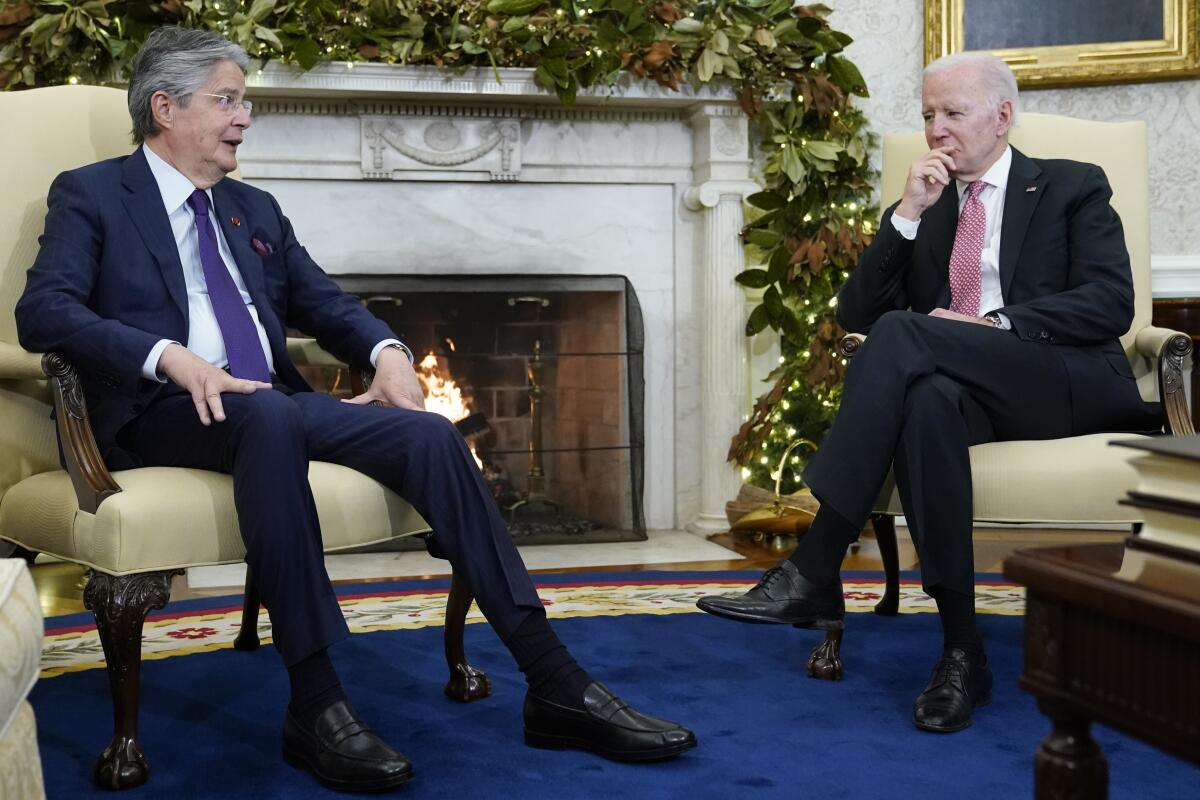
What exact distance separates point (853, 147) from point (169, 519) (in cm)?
276

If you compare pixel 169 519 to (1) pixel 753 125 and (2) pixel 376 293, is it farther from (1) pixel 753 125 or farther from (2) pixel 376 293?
(1) pixel 753 125

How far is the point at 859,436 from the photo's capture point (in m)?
2.18

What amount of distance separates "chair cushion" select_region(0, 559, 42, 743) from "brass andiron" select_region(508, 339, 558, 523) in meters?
2.80

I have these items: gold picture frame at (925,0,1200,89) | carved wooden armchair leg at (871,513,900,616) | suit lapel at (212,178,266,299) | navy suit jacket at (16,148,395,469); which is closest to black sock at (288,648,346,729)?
navy suit jacket at (16,148,395,469)

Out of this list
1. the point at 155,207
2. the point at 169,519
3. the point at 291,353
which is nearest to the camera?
the point at 169,519

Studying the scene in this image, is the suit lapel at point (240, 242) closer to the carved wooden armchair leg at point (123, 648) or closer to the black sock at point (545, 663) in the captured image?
the carved wooden armchair leg at point (123, 648)

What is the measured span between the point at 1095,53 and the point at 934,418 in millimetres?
2542

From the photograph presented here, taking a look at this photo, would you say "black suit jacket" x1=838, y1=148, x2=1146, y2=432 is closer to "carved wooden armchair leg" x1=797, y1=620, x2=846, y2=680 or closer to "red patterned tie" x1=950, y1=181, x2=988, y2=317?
"red patterned tie" x1=950, y1=181, x2=988, y2=317

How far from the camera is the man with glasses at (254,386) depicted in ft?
6.00

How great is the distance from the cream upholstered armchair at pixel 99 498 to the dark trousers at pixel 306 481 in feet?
0.19

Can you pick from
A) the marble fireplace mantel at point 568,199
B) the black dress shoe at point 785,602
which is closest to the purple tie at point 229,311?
the black dress shoe at point 785,602

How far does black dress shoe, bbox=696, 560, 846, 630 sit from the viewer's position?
220 cm

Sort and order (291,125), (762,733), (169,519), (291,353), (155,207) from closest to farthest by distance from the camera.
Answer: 1. (169,519)
2. (762,733)
3. (155,207)
4. (291,353)
5. (291,125)

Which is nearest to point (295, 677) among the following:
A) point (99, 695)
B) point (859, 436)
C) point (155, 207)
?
point (99, 695)
